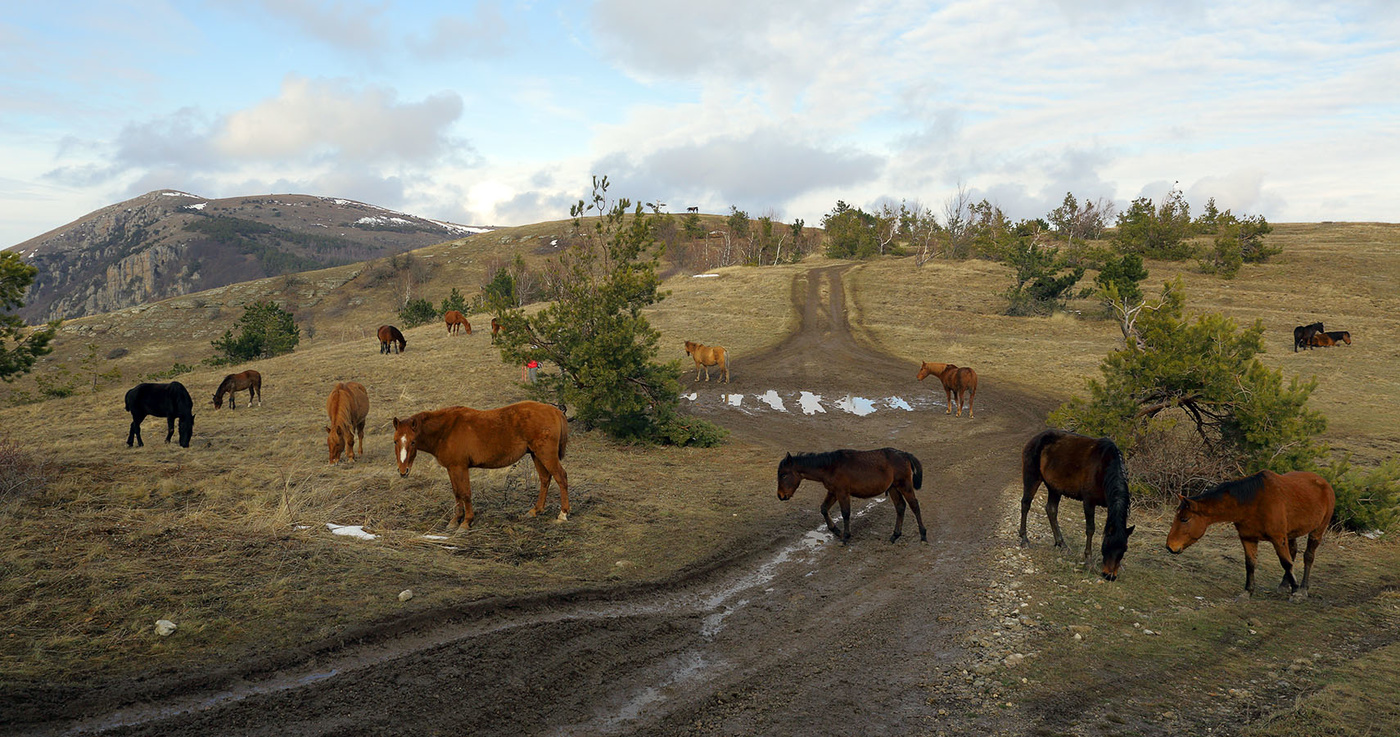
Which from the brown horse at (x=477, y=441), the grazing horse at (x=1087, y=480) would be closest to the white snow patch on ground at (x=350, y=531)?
the brown horse at (x=477, y=441)

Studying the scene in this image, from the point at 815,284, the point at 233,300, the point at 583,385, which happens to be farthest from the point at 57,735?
the point at 233,300

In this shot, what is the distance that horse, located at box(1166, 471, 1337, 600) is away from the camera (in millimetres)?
8211

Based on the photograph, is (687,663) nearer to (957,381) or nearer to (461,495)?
(461,495)

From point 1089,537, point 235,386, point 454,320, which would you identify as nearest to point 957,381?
point 1089,537

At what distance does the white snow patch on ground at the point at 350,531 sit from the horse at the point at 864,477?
624 cm

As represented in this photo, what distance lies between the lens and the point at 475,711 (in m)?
5.52

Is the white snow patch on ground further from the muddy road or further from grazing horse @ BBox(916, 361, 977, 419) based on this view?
grazing horse @ BBox(916, 361, 977, 419)

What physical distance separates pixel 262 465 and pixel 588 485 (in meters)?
6.54

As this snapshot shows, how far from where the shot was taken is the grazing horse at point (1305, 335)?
35.3 meters

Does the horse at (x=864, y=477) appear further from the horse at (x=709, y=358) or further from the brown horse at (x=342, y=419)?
the horse at (x=709, y=358)

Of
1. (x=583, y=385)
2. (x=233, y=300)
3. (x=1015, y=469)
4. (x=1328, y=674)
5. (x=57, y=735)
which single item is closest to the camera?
(x=57, y=735)

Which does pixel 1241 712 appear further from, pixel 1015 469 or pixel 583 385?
pixel 583 385

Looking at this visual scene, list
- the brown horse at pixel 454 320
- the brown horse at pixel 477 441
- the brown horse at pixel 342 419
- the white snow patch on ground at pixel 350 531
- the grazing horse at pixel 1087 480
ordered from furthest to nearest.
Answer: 1. the brown horse at pixel 454 320
2. the brown horse at pixel 342 419
3. the brown horse at pixel 477 441
4. the white snow patch on ground at pixel 350 531
5. the grazing horse at pixel 1087 480

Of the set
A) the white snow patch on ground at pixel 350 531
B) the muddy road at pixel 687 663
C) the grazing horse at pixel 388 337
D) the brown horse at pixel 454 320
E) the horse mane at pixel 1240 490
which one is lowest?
Answer: the muddy road at pixel 687 663
